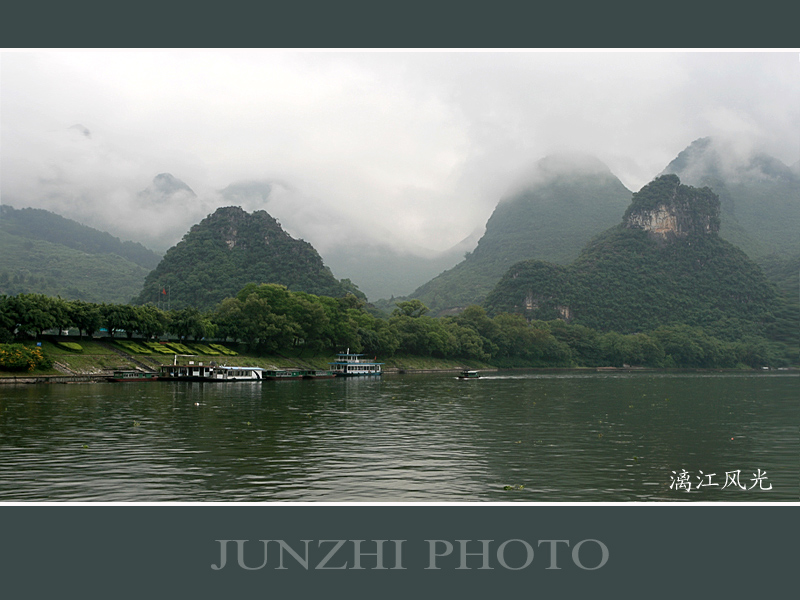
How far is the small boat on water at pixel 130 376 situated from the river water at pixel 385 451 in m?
20.0

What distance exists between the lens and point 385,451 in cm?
3212

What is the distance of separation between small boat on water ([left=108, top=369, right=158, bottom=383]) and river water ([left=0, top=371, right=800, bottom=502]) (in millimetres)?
20035

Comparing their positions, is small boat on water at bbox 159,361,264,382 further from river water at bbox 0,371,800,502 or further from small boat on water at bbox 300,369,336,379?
river water at bbox 0,371,800,502

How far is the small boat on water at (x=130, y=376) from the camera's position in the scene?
79.6 meters

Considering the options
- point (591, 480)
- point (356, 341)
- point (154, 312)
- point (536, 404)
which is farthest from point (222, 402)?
point (356, 341)

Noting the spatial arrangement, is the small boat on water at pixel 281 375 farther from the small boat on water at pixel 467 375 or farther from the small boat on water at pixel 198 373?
the small boat on water at pixel 467 375

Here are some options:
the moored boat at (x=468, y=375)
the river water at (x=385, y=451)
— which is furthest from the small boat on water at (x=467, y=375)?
the river water at (x=385, y=451)

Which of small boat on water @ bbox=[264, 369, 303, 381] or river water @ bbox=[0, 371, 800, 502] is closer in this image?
river water @ bbox=[0, 371, 800, 502]

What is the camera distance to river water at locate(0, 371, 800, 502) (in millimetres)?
23266

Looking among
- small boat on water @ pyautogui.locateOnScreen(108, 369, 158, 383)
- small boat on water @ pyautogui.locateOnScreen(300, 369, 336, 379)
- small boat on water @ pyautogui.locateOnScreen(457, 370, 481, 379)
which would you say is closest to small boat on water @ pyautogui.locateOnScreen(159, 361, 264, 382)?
small boat on water @ pyautogui.locateOnScreen(108, 369, 158, 383)

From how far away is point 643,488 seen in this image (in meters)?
24.1

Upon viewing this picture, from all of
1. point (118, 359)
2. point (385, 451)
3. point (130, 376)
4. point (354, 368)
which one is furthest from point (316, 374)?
point (385, 451)

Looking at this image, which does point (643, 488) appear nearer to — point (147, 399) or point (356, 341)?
point (147, 399)

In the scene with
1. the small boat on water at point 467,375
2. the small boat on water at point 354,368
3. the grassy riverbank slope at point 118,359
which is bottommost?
the small boat on water at point 467,375
